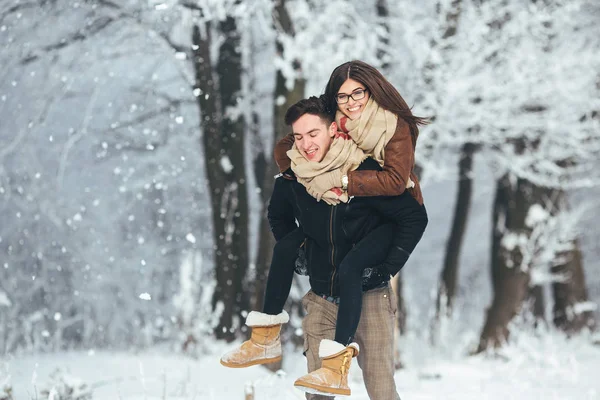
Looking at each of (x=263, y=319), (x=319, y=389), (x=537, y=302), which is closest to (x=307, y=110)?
(x=263, y=319)

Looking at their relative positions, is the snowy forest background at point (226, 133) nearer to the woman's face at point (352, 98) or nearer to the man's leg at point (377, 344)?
the woman's face at point (352, 98)

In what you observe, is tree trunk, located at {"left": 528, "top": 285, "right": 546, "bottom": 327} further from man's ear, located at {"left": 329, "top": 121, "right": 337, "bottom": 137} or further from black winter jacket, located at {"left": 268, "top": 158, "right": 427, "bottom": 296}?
man's ear, located at {"left": 329, "top": 121, "right": 337, "bottom": 137}

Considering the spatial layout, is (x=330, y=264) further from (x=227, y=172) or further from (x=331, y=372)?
(x=227, y=172)

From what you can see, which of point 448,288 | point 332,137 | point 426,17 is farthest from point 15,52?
point 448,288

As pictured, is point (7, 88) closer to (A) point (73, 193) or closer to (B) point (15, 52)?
(B) point (15, 52)

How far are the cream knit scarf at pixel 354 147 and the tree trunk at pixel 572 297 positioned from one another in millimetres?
7850

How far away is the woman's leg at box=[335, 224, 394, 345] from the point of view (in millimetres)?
3398

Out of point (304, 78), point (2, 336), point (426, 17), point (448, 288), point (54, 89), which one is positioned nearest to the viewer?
point (304, 78)

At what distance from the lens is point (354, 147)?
11.5ft

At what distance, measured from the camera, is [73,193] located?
10.3 m

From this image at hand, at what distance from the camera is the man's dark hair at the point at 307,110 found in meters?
3.50

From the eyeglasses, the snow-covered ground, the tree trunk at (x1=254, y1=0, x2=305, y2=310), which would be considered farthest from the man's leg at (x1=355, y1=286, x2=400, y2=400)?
the tree trunk at (x1=254, y1=0, x2=305, y2=310)

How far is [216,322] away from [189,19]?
3058mm

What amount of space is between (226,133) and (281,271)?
427 cm
